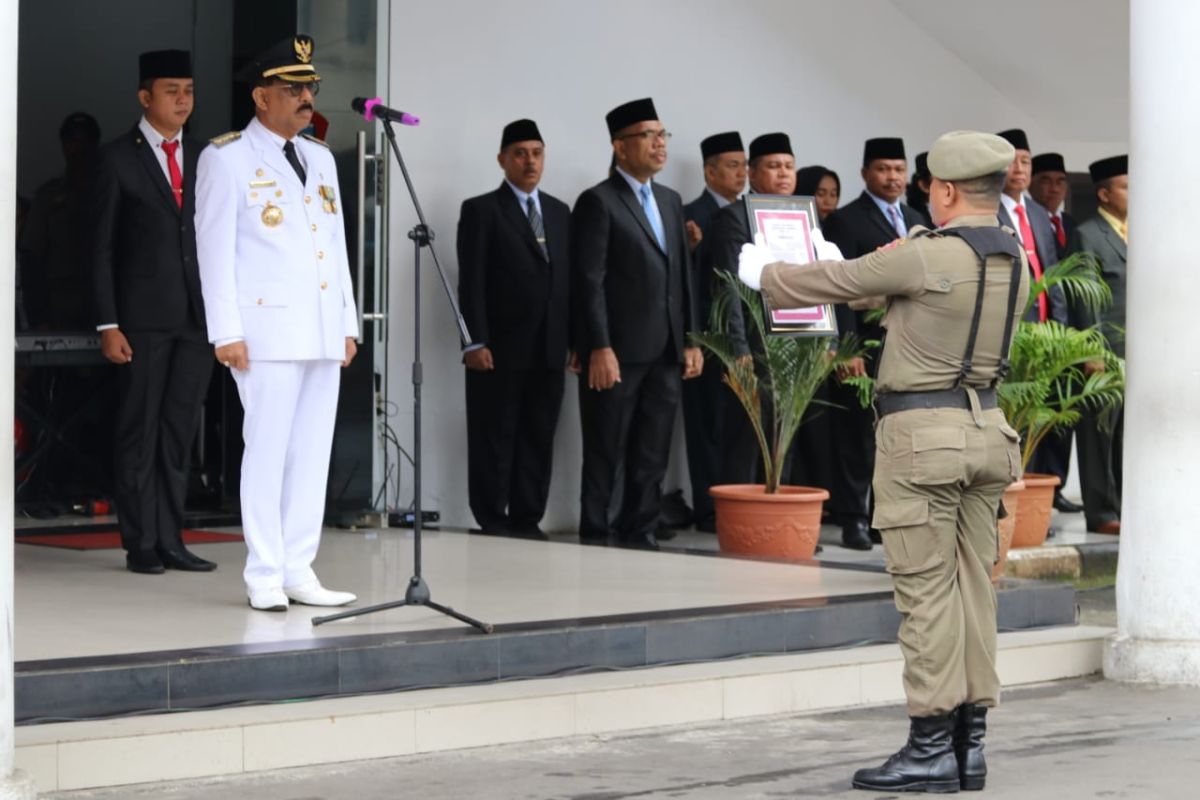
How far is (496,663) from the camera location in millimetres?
5922

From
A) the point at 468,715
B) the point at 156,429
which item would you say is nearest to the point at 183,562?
the point at 156,429

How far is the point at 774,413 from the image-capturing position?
888 centimetres

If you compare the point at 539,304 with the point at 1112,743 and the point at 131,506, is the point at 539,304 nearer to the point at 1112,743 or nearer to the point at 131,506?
the point at 131,506

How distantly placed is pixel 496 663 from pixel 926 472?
5.23ft

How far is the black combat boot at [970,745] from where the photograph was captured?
5.02m

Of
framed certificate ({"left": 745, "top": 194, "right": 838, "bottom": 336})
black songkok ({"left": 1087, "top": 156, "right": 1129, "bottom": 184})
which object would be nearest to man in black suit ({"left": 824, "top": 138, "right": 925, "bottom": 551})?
black songkok ({"left": 1087, "top": 156, "right": 1129, "bottom": 184})

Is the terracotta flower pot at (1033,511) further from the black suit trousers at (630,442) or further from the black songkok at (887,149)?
the black songkok at (887,149)

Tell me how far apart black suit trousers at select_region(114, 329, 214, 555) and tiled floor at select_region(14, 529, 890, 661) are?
8.5 inches

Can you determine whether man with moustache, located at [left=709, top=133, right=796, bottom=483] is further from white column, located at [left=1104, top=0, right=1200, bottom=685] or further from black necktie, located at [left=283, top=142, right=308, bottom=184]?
black necktie, located at [left=283, top=142, right=308, bottom=184]

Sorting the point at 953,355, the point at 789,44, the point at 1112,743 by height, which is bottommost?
the point at 1112,743

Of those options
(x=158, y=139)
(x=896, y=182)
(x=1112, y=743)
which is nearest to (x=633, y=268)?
(x=896, y=182)

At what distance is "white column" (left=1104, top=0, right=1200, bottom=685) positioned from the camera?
653 cm

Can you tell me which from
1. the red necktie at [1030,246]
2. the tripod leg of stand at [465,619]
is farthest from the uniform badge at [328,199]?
the red necktie at [1030,246]

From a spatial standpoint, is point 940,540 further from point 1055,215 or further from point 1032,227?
point 1055,215
